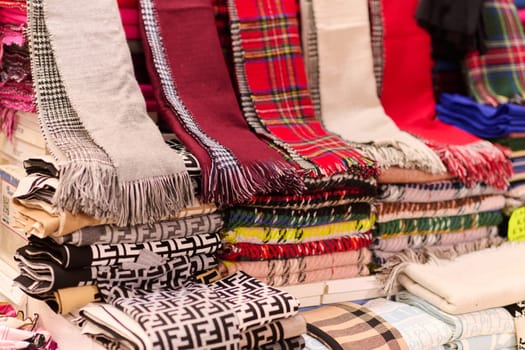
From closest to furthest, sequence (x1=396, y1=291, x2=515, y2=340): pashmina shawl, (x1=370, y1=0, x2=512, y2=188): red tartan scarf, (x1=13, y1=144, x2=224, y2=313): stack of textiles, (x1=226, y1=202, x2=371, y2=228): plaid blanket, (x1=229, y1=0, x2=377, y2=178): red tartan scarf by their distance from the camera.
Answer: (x1=13, y1=144, x2=224, y2=313): stack of textiles < (x1=226, y1=202, x2=371, y2=228): plaid blanket < (x1=396, y1=291, x2=515, y2=340): pashmina shawl < (x1=229, y1=0, x2=377, y2=178): red tartan scarf < (x1=370, y1=0, x2=512, y2=188): red tartan scarf

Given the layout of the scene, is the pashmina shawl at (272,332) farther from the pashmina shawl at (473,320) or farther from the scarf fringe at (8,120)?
the scarf fringe at (8,120)

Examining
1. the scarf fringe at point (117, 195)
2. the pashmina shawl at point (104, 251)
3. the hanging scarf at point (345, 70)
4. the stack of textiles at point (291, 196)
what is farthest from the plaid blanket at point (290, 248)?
the hanging scarf at point (345, 70)

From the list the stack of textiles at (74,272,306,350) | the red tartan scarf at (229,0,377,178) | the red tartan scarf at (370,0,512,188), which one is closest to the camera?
the stack of textiles at (74,272,306,350)

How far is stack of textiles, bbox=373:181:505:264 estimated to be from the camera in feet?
7.06

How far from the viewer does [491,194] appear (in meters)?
2.36

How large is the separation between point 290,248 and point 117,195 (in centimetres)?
53

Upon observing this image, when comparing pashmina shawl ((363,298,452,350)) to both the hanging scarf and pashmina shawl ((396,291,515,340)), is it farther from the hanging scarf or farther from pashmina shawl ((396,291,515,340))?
the hanging scarf

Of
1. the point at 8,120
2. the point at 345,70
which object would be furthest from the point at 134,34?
the point at 345,70

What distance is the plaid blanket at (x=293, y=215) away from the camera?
6.07 feet

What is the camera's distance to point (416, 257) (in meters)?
2.19

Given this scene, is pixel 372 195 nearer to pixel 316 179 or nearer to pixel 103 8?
pixel 316 179

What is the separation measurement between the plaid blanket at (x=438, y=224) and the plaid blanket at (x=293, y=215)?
4.7 inches

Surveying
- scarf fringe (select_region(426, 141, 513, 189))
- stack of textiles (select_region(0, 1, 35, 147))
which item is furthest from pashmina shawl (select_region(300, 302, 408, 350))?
stack of textiles (select_region(0, 1, 35, 147))

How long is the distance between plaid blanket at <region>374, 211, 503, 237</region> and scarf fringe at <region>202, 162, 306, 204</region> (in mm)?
407
